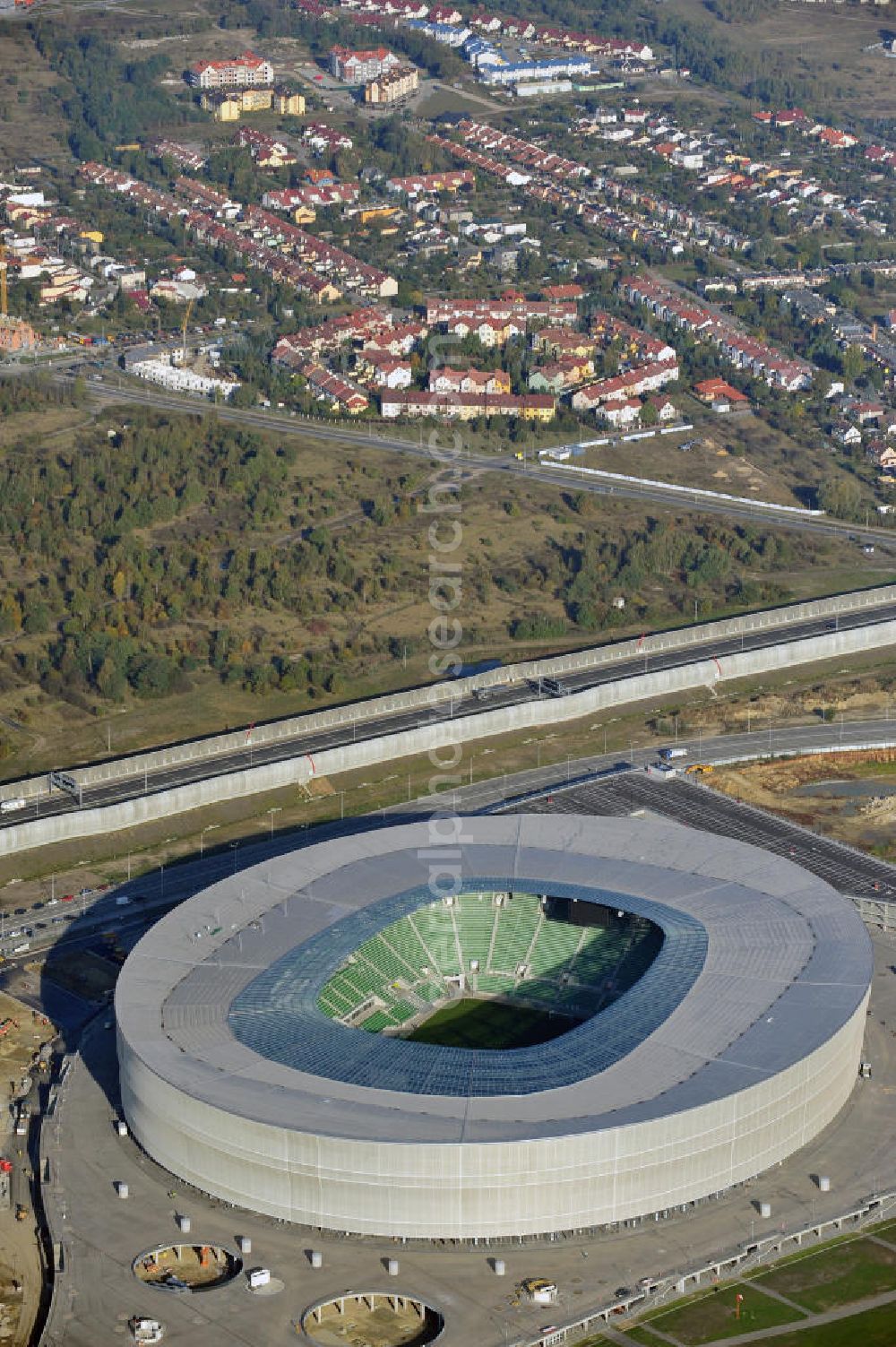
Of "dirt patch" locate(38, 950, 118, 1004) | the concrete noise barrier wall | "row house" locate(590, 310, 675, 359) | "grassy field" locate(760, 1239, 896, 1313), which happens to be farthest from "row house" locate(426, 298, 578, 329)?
"grassy field" locate(760, 1239, 896, 1313)

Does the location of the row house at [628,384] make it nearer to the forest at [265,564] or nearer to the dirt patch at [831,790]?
the forest at [265,564]

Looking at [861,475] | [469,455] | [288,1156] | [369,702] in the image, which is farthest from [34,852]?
[861,475]

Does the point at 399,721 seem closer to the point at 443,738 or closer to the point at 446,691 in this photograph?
the point at 443,738

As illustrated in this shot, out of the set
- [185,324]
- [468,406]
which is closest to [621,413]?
[468,406]

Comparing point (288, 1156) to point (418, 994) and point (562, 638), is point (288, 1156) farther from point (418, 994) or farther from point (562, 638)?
point (562, 638)

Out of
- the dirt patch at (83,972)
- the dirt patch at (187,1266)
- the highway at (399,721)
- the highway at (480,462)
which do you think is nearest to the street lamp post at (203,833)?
the highway at (399,721)

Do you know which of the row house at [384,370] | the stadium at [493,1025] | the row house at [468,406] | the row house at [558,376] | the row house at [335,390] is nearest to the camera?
the stadium at [493,1025]
